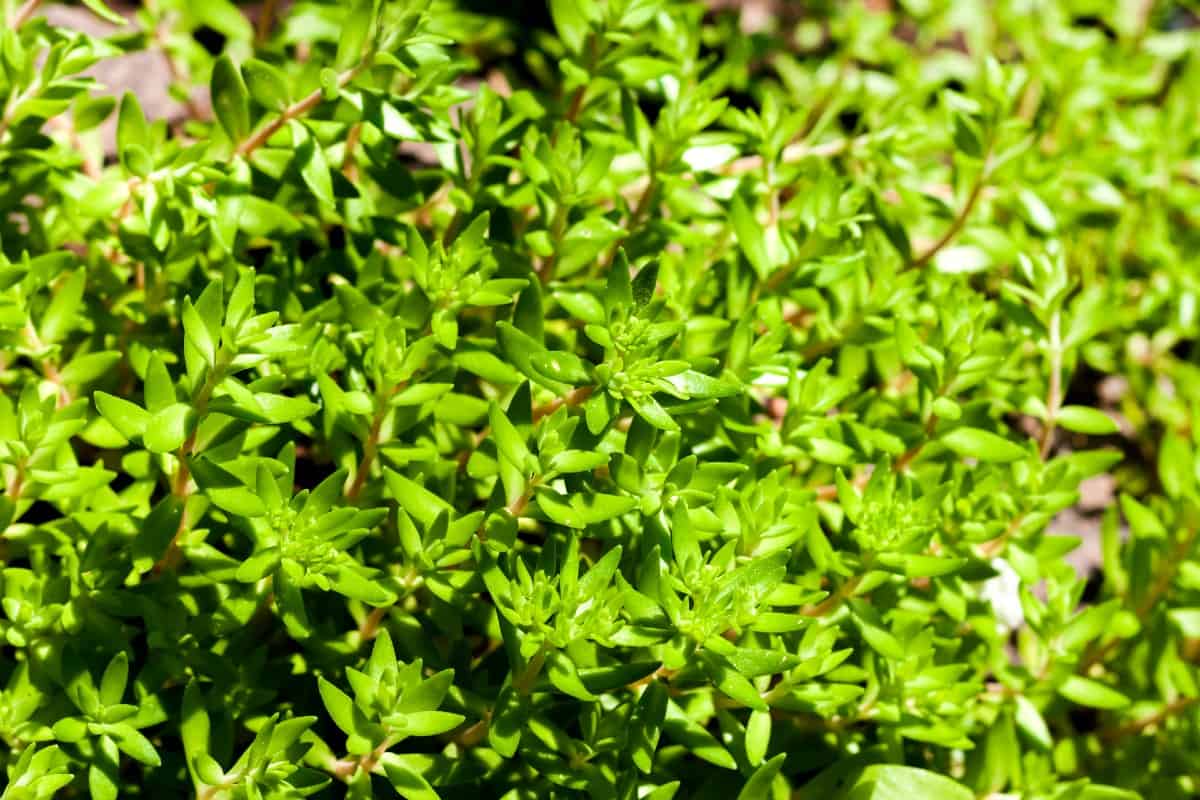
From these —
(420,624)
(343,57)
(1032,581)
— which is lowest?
(1032,581)

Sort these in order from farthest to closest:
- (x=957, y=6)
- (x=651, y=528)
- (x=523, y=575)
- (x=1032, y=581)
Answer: (x=957, y=6)
(x=1032, y=581)
(x=651, y=528)
(x=523, y=575)

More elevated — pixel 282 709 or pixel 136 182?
pixel 136 182

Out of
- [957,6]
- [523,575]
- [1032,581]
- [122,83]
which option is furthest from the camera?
[957,6]

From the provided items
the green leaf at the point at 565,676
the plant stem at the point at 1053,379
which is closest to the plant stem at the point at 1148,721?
the plant stem at the point at 1053,379

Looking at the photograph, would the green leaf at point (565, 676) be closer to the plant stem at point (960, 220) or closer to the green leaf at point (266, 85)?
the green leaf at point (266, 85)

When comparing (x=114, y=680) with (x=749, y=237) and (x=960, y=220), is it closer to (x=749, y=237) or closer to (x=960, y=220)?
(x=749, y=237)

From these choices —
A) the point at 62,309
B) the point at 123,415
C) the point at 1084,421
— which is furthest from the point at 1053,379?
the point at 62,309

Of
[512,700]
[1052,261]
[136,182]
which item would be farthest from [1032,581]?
[136,182]

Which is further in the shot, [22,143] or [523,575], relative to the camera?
[22,143]

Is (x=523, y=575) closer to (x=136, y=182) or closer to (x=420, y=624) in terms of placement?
(x=420, y=624)
